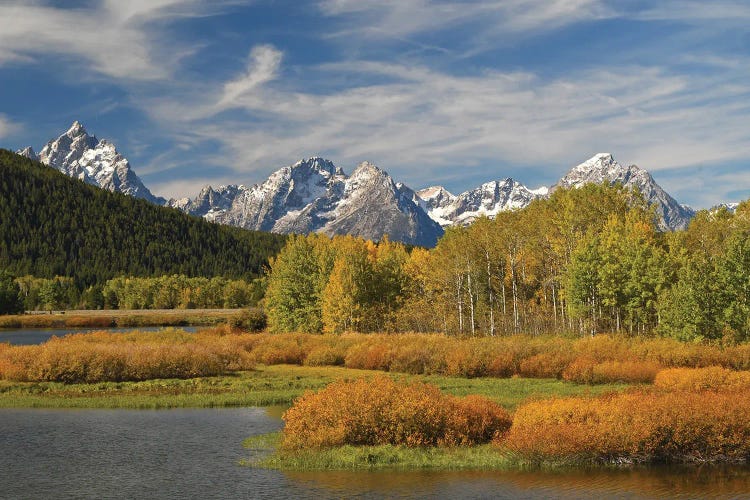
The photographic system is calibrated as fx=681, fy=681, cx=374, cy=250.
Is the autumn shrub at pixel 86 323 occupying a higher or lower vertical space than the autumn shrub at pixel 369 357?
Answer: higher

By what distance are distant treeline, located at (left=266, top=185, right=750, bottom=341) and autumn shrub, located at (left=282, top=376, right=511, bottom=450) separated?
1448 inches

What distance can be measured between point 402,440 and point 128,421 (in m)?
17.9

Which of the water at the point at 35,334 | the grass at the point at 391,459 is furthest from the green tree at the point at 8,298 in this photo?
the grass at the point at 391,459

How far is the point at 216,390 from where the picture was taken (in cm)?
5159

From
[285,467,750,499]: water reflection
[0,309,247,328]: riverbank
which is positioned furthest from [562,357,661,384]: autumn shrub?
[0,309,247,328]: riverbank

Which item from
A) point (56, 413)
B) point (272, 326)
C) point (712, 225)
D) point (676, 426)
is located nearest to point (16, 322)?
point (272, 326)

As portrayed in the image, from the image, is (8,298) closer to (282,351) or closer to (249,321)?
(249,321)

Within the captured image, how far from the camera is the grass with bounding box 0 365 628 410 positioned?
45656 millimetres

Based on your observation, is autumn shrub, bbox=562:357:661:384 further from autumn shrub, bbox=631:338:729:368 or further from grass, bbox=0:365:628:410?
autumn shrub, bbox=631:338:729:368

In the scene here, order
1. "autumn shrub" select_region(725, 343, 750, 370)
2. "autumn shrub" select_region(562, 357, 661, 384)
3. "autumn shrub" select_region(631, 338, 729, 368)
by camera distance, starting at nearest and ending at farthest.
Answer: "autumn shrub" select_region(562, 357, 661, 384) → "autumn shrub" select_region(725, 343, 750, 370) → "autumn shrub" select_region(631, 338, 729, 368)

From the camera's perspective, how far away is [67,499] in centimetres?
2433

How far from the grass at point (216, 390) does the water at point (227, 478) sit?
11.4m

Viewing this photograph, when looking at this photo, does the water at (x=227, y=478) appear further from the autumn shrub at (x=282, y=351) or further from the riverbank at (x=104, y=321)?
the riverbank at (x=104, y=321)

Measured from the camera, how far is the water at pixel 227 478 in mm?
24938
